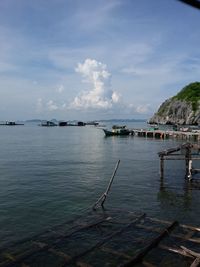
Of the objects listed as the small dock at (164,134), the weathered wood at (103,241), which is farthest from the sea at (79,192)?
the small dock at (164,134)

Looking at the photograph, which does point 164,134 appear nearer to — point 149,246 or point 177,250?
point 149,246

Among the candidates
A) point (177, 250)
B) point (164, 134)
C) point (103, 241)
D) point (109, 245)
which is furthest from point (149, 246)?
point (164, 134)

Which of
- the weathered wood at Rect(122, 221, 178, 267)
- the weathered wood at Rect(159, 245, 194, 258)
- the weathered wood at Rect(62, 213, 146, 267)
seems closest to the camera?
the weathered wood at Rect(122, 221, 178, 267)

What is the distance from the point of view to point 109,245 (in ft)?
58.0

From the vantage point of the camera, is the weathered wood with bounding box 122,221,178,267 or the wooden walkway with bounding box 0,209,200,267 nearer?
the weathered wood with bounding box 122,221,178,267

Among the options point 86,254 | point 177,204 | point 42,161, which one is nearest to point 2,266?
point 86,254

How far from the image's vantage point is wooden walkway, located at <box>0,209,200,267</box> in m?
15.4

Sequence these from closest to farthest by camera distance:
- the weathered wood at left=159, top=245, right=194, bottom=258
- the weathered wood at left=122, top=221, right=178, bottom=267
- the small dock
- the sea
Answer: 1. the weathered wood at left=122, top=221, right=178, bottom=267
2. the weathered wood at left=159, top=245, right=194, bottom=258
3. the sea
4. the small dock

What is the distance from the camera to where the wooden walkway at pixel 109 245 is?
50.6 ft

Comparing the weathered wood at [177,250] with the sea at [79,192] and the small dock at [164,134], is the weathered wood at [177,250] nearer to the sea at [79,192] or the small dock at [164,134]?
Result: the sea at [79,192]

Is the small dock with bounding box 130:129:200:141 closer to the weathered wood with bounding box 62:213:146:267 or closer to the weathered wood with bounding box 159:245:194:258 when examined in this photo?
the weathered wood with bounding box 62:213:146:267

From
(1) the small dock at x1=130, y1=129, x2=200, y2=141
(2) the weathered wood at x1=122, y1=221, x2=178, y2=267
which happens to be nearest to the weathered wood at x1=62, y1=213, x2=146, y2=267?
(2) the weathered wood at x1=122, y1=221, x2=178, y2=267

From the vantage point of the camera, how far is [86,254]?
16359 millimetres

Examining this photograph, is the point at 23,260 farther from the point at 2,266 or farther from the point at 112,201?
the point at 112,201
